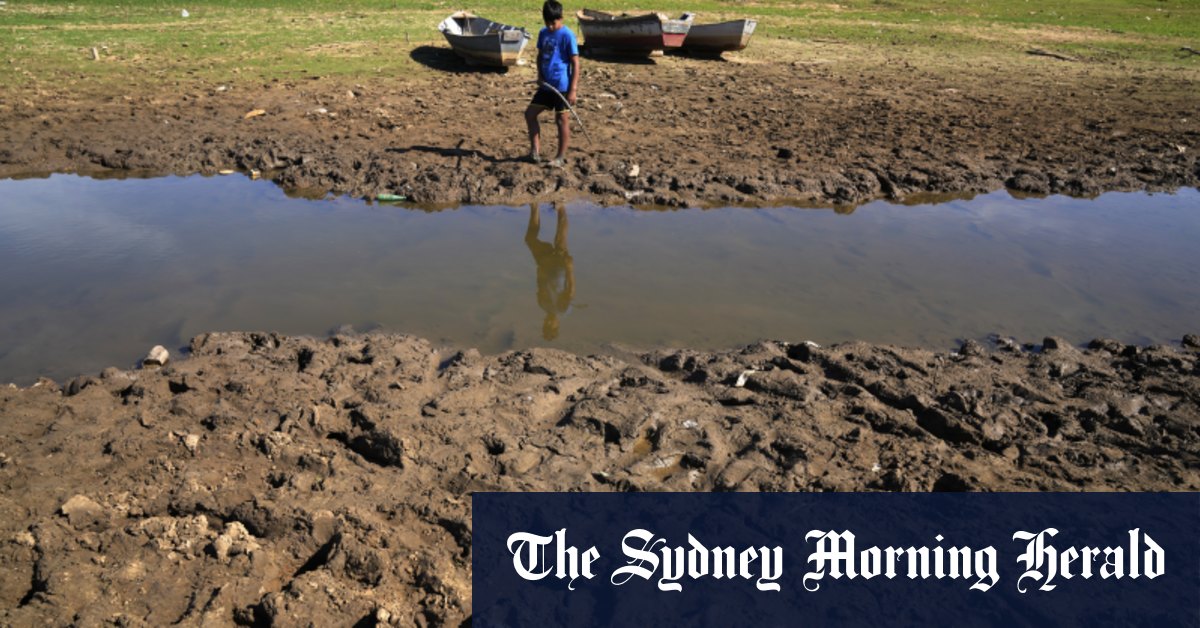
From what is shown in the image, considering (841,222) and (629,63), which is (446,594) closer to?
(841,222)

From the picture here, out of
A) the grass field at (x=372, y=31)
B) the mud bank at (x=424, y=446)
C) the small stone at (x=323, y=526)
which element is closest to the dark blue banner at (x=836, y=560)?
the mud bank at (x=424, y=446)

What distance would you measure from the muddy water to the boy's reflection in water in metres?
0.03

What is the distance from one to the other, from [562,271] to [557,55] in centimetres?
283

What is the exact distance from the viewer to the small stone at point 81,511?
4.12 metres

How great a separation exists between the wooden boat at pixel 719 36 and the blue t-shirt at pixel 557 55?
8172mm

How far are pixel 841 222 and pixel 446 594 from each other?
704 centimetres

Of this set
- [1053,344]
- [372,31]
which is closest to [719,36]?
[372,31]

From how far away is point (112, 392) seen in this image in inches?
216

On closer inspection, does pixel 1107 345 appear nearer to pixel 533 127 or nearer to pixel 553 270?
pixel 553 270

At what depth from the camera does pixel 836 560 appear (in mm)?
4098

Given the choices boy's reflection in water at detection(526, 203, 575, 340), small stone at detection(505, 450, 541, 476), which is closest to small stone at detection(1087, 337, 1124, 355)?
boy's reflection in water at detection(526, 203, 575, 340)

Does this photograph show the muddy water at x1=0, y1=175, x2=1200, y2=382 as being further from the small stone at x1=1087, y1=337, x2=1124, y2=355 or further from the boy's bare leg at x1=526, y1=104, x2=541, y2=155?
the boy's bare leg at x1=526, y1=104, x2=541, y2=155

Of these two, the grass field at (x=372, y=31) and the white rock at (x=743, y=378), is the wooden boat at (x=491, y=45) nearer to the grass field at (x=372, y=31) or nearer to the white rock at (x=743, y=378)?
the grass field at (x=372, y=31)

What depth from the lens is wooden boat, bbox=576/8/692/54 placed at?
53.7 ft
